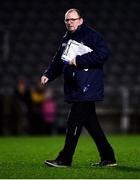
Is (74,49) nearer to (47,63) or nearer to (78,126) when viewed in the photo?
(78,126)

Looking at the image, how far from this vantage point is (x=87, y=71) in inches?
322

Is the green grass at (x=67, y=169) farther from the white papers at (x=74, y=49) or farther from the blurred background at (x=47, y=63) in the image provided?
the blurred background at (x=47, y=63)

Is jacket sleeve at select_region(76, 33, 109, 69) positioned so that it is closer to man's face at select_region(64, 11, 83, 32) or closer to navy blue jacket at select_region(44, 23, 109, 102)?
navy blue jacket at select_region(44, 23, 109, 102)

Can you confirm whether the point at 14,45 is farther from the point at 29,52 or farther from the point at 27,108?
the point at 27,108

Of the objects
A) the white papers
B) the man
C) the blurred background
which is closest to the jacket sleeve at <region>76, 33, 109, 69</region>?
the man

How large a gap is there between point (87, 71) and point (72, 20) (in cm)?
60

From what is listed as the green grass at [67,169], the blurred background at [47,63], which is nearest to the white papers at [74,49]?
the green grass at [67,169]

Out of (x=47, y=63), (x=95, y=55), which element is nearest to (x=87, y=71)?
(x=95, y=55)

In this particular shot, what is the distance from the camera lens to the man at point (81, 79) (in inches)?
319

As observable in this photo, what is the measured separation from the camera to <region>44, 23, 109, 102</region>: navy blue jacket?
26.6ft

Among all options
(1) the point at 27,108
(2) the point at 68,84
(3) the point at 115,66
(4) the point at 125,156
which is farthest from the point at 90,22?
(2) the point at 68,84

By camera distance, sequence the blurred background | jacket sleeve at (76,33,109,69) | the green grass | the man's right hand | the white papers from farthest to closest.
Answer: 1. the blurred background
2. the man's right hand
3. the white papers
4. jacket sleeve at (76,33,109,69)
5. the green grass

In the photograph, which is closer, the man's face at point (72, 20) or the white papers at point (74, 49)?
the man's face at point (72, 20)

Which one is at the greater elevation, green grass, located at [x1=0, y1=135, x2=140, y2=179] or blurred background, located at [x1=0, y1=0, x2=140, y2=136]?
blurred background, located at [x1=0, y1=0, x2=140, y2=136]
